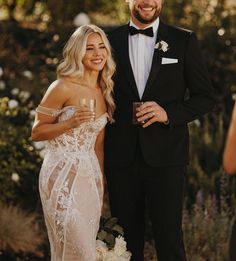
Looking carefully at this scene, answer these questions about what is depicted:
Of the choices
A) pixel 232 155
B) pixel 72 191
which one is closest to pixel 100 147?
pixel 72 191

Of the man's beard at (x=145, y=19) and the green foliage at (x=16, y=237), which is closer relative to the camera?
the man's beard at (x=145, y=19)

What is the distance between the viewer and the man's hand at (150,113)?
173 inches

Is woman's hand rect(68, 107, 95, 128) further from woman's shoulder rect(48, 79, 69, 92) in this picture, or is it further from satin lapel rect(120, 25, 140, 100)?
satin lapel rect(120, 25, 140, 100)

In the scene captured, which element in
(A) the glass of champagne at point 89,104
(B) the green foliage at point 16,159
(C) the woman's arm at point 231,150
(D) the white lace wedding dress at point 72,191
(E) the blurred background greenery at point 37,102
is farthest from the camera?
(B) the green foliage at point 16,159

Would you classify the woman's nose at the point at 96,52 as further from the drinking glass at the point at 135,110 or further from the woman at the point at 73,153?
the drinking glass at the point at 135,110

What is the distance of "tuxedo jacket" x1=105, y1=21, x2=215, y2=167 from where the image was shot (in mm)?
4723

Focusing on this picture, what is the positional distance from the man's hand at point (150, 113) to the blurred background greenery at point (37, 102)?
146 cm

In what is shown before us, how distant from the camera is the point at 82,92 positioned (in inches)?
184

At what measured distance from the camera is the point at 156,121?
4.71 metres

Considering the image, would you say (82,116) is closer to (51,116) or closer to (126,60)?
(51,116)

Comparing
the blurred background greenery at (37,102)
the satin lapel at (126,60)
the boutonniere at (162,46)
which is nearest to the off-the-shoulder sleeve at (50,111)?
the satin lapel at (126,60)

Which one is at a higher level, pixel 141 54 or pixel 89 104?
pixel 141 54

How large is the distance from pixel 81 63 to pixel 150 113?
1.86ft

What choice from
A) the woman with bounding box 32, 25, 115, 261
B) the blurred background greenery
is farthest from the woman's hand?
the blurred background greenery
